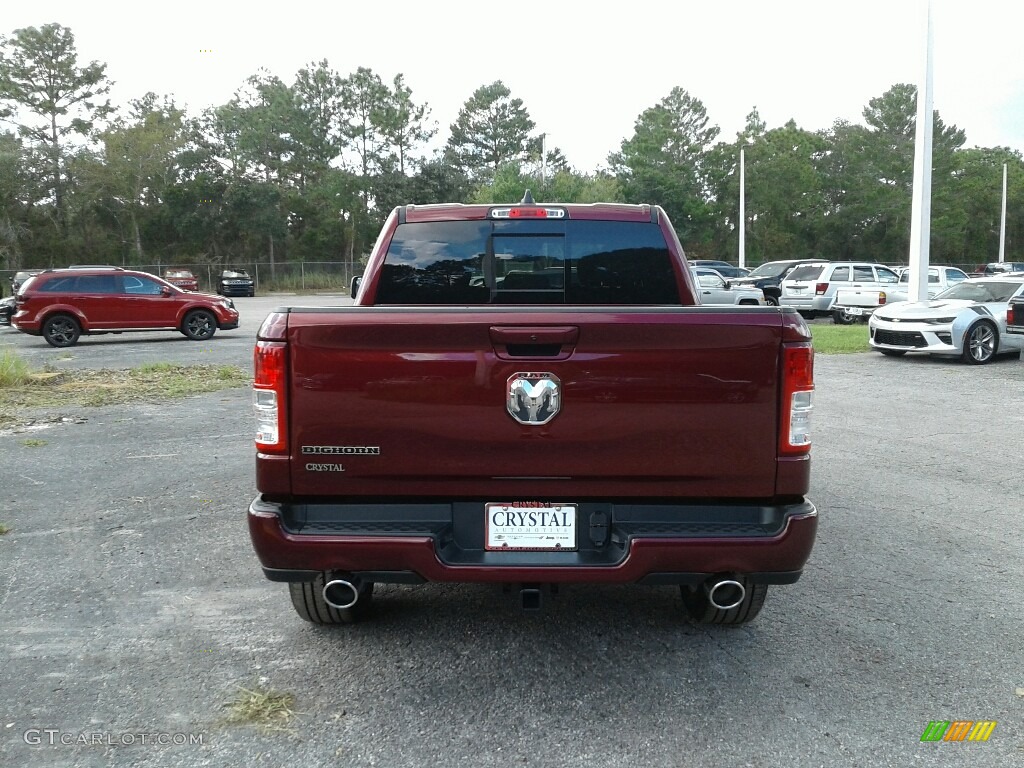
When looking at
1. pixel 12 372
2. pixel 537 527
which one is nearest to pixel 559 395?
pixel 537 527

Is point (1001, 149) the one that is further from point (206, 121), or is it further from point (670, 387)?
point (670, 387)

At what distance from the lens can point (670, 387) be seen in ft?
10.7

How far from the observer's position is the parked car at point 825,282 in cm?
2402

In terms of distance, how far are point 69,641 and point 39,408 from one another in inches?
314

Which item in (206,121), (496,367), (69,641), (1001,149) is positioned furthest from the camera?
(1001,149)

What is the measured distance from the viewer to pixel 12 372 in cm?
1295

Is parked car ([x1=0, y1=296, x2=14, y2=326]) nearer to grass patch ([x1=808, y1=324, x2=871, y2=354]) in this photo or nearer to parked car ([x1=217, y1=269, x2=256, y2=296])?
parked car ([x1=217, y1=269, x2=256, y2=296])

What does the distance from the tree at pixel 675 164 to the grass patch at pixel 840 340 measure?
151ft

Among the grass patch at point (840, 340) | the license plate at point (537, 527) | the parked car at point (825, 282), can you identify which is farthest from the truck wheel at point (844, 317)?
the license plate at point (537, 527)

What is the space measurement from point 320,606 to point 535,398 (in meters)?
1.55

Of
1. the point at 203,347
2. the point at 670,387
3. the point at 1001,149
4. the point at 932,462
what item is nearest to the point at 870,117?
the point at 1001,149

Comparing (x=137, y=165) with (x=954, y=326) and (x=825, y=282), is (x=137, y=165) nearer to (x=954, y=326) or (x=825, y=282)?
(x=825, y=282)

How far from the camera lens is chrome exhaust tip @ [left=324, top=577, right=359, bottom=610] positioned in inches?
136

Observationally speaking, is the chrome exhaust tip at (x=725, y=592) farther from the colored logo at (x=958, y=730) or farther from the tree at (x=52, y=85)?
the tree at (x=52, y=85)
